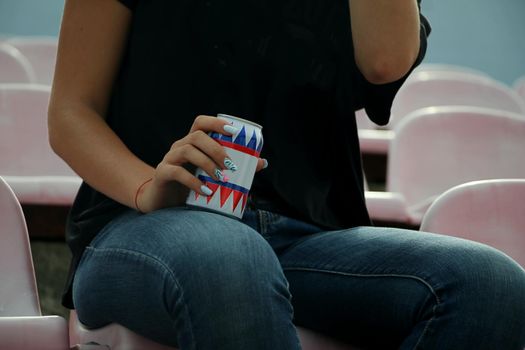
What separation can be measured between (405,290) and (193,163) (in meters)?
0.26

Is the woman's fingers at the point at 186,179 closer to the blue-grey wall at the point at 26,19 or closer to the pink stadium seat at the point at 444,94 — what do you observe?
the pink stadium seat at the point at 444,94

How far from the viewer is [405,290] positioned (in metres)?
1.04

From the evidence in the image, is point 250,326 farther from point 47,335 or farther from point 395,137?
point 395,137

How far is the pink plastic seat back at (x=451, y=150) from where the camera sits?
7.98 ft

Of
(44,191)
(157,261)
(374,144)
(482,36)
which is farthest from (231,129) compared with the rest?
(482,36)

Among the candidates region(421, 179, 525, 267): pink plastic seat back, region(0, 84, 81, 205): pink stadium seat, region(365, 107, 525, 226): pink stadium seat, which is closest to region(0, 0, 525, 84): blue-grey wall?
region(365, 107, 525, 226): pink stadium seat

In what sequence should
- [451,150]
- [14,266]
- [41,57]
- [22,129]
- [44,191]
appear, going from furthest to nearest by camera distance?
[41,57] → [451,150] → [22,129] → [44,191] → [14,266]

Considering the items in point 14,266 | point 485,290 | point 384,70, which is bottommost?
point 14,266

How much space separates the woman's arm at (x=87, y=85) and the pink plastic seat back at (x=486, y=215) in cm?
51

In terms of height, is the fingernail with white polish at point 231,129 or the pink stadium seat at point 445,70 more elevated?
the fingernail with white polish at point 231,129

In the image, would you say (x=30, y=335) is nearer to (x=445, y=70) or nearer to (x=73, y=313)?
(x=73, y=313)

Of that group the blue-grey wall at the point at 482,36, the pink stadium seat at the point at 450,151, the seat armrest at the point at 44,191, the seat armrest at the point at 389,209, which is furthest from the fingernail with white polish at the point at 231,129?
the blue-grey wall at the point at 482,36

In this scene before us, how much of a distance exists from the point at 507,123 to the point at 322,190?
1346mm

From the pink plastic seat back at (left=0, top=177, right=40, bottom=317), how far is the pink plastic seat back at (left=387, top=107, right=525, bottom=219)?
4.32 ft
